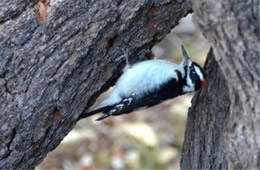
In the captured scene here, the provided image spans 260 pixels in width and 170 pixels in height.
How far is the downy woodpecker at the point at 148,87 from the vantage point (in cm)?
442

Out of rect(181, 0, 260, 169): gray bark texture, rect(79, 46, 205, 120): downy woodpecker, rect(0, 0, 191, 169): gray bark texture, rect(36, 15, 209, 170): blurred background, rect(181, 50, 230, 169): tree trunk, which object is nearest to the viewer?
rect(181, 0, 260, 169): gray bark texture

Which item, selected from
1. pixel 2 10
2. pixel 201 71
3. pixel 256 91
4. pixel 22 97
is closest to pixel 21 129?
pixel 22 97

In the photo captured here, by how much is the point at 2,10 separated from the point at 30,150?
0.92 m

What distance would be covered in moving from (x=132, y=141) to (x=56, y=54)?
373cm

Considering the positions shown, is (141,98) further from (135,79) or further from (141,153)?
(141,153)

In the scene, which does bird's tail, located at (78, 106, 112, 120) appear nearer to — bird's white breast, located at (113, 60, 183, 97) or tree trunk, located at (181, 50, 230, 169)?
bird's white breast, located at (113, 60, 183, 97)

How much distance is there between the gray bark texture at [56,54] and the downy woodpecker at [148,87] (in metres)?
0.31

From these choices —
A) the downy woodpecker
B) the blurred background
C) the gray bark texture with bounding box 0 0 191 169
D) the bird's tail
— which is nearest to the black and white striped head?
the downy woodpecker

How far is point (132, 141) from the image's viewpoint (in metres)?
7.51

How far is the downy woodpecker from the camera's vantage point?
4422 mm

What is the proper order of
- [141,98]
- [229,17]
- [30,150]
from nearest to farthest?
[229,17] < [30,150] < [141,98]

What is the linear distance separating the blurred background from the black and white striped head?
8.89ft

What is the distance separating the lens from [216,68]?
166 inches

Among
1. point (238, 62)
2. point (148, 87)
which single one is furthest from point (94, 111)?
point (238, 62)
